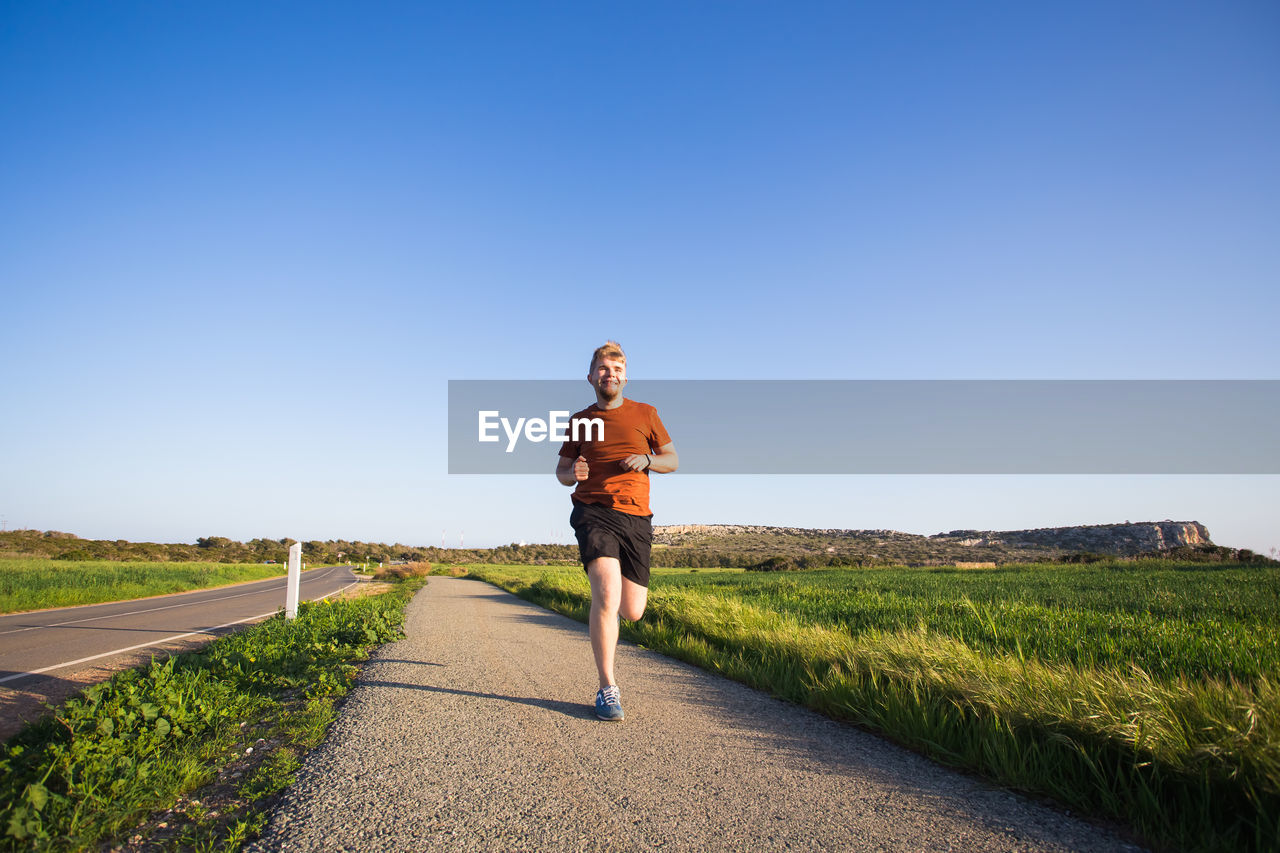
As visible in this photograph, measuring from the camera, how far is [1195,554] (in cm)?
3847

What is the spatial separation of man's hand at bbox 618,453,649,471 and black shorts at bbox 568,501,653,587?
0.31 m

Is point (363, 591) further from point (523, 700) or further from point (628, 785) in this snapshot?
point (628, 785)

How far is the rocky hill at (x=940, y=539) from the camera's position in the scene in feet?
254

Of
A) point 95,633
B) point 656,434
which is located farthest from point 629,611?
point 95,633

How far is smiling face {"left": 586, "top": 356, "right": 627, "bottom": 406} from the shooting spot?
4.12 meters

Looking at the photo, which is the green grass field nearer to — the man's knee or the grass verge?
the grass verge

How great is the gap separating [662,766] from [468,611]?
10199 mm

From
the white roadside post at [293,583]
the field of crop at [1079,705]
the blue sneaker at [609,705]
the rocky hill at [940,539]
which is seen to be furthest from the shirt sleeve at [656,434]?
the rocky hill at [940,539]

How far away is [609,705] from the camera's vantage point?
375 centimetres

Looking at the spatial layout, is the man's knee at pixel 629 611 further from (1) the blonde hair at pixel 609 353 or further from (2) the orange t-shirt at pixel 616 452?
(1) the blonde hair at pixel 609 353

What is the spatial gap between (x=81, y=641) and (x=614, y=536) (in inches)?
416

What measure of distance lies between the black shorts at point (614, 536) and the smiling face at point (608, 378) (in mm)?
737

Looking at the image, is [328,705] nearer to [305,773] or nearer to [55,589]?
[305,773]

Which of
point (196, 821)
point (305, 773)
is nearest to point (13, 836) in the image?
point (196, 821)
